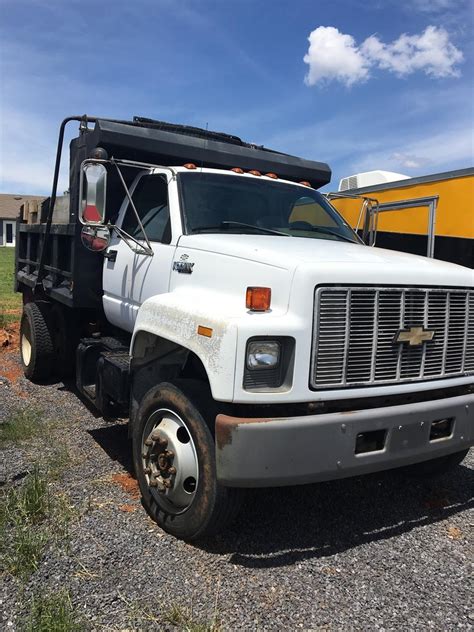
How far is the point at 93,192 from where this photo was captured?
168 inches

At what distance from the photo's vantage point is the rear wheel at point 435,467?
4.41 meters

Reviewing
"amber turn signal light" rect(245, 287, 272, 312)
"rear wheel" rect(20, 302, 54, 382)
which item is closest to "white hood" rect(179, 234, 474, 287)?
"amber turn signal light" rect(245, 287, 272, 312)

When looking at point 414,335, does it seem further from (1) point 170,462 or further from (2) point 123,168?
(2) point 123,168

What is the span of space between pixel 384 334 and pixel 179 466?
144 centimetres

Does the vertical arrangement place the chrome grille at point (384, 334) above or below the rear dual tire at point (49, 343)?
above

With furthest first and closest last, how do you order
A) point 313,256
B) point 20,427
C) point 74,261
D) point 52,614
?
point 74,261 < point 20,427 < point 313,256 < point 52,614

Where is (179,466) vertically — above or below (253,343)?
below

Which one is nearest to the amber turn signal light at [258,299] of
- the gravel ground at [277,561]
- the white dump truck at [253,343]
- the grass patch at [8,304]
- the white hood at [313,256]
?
the white dump truck at [253,343]

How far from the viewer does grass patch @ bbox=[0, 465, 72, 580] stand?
3.00 meters

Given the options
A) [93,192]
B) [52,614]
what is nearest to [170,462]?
[52,614]

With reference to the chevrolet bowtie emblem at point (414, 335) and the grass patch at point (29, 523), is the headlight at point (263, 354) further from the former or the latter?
the grass patch at point (29, 523)

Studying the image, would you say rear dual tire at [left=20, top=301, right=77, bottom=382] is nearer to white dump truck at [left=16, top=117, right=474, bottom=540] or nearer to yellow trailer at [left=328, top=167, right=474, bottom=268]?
white dump truck at [left=16, top=117, right=474, bottom=540]

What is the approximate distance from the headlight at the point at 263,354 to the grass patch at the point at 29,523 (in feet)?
5.03

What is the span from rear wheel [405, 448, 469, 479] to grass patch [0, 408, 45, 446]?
10.7 ft
